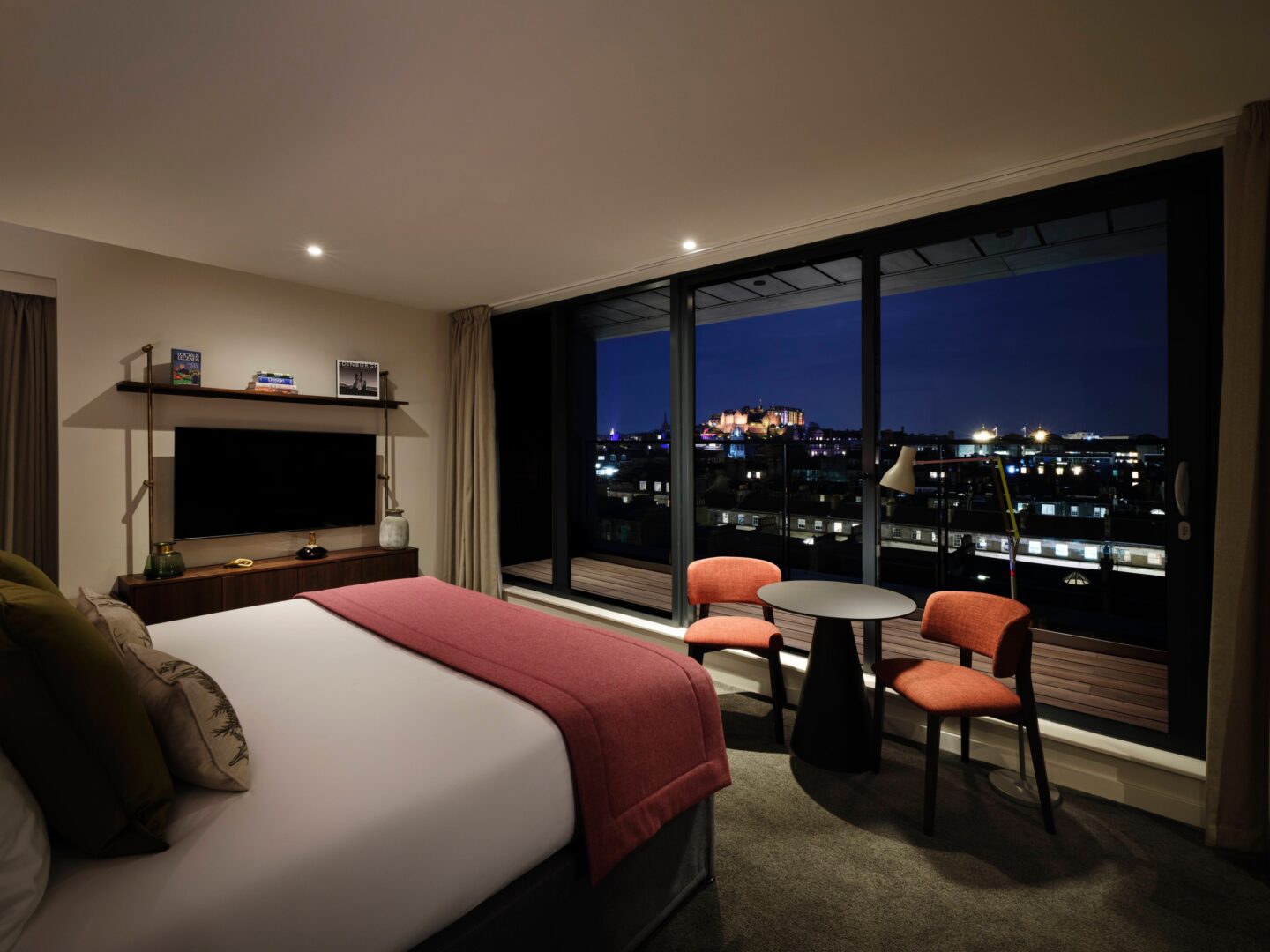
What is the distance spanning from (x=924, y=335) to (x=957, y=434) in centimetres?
98

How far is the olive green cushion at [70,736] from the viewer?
3.32 feet

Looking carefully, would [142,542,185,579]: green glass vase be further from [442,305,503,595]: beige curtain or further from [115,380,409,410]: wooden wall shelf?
[442,305,503,595]: beige curtain

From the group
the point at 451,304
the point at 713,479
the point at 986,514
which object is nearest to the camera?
the point at 986,514

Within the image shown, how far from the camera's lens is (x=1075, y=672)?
3.43m

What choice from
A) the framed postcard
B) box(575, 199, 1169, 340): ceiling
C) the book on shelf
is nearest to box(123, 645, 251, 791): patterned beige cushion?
the book on shelf

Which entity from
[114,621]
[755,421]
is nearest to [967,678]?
[114,621]

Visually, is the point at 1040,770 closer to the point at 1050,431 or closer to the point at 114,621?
the point at 1050,431

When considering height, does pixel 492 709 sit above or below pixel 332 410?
below

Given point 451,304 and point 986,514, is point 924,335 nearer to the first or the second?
point 986,514

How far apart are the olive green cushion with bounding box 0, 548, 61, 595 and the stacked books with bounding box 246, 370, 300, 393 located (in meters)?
2.41

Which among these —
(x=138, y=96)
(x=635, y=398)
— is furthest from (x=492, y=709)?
(x=635, y=398)

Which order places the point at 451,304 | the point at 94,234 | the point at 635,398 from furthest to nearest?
the point at 635,398 < the point at 451,304 < the point at 94,234

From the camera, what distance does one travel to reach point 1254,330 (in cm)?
196

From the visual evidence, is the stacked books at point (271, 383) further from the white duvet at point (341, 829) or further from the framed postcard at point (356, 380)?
the white duvet at point (341, 829)
